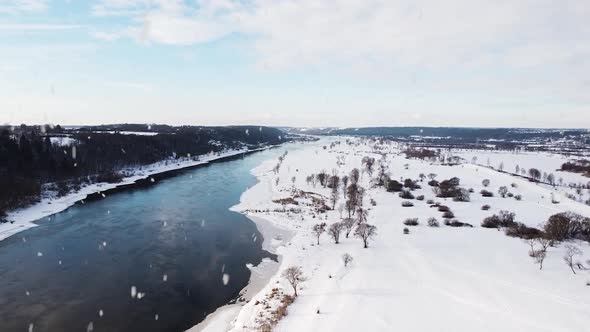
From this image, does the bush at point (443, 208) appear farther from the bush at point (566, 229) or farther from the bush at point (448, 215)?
the bush at point (566, 229)

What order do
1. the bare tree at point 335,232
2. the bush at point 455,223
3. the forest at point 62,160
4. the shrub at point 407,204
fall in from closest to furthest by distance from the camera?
the bare tree at point 335,232 < the bush at point 455,223 < the forest at point 62,160 < the shrub at point 407,204

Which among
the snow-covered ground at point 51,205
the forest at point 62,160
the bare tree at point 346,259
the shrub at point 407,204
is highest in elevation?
the forest at point 62,160

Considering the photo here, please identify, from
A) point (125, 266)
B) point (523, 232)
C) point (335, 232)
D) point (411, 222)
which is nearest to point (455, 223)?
point (411, 222)

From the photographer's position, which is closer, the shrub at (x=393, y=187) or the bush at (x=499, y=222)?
the bush at (x=499, y=222)

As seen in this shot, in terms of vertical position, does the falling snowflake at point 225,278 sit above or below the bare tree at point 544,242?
below

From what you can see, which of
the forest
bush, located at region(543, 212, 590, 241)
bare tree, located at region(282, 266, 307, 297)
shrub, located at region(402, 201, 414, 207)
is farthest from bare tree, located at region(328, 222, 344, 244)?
the forest

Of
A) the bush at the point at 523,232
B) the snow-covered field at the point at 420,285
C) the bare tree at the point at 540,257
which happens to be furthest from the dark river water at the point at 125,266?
the bush at the point at 523,232

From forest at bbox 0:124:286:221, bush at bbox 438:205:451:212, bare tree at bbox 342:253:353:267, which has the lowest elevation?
bush at bbox 438:205:451:212

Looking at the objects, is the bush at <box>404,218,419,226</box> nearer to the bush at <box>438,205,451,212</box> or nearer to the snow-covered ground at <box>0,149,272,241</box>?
the bush at <box>438,205,451,212</box>

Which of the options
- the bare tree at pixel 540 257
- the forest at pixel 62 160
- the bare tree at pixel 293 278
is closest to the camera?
the bare tree at pixel 293 278
